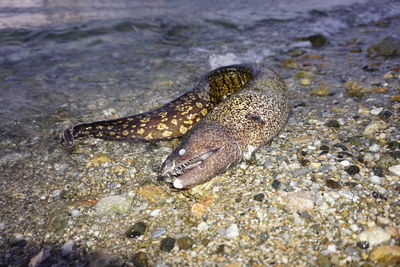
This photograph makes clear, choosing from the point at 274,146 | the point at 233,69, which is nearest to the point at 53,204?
the point at 274,146

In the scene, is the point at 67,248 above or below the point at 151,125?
below

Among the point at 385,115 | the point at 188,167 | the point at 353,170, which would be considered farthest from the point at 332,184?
the point at 385,115

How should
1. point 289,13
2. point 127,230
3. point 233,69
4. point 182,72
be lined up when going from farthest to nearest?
point 289,13 < point 182,72 < point 233,69 < point 127,230

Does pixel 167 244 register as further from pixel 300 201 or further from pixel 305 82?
pixel 305 82

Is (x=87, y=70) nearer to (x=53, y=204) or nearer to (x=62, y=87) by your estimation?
(x=62, y=87)

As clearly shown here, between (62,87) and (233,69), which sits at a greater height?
(233,69)

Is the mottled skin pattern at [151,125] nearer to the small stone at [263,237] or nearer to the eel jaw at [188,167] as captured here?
the eel jaw at [188,167]

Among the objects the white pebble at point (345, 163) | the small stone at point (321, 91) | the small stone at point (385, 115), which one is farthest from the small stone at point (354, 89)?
the white pebble at point (345, 163)
